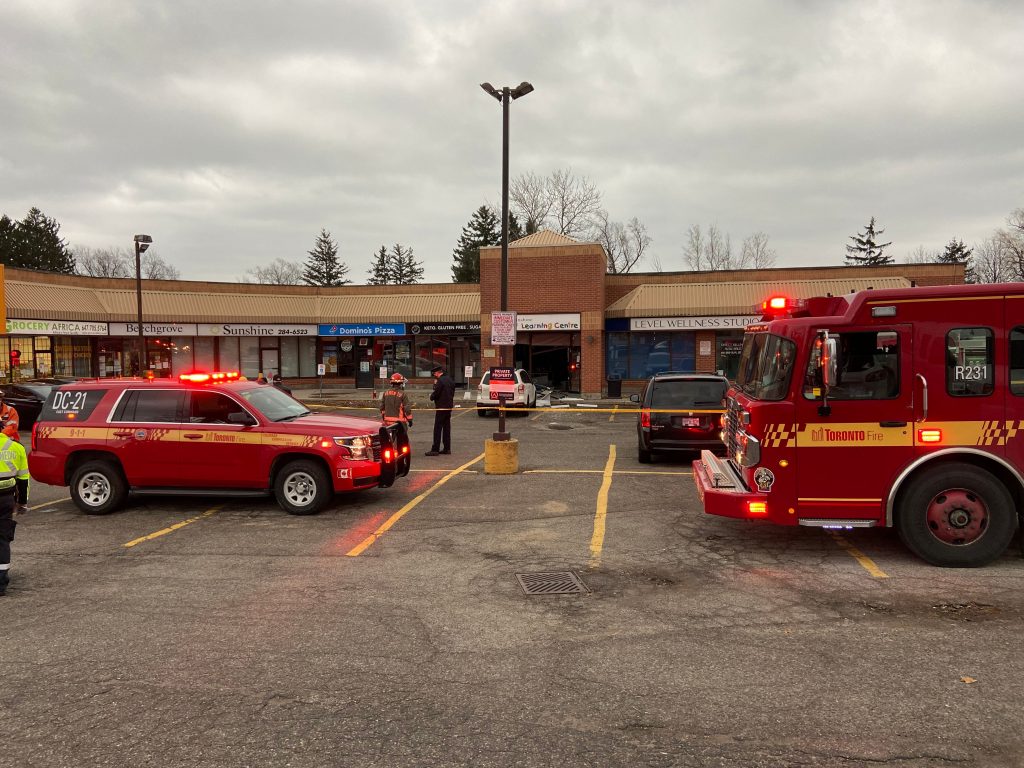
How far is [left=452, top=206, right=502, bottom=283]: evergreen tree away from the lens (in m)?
66.6

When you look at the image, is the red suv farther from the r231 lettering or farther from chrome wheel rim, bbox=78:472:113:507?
the r231 lettering

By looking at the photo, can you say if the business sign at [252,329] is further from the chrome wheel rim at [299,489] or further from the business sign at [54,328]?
the chrome wheel rim at [299,489]

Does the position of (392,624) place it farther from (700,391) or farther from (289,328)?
(289,328)

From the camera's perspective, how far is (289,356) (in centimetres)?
3594

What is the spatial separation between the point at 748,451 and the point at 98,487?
27.0 feet

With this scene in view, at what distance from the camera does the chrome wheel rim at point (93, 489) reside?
9000 mm

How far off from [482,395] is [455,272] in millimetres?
46513

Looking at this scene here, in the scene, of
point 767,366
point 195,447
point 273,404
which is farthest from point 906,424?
point 195,447

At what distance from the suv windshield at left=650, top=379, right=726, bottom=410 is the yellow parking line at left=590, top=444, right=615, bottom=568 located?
151 centimetres

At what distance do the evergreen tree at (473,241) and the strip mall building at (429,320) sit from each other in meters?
31.3

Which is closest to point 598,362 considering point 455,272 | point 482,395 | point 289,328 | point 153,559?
point 482,395

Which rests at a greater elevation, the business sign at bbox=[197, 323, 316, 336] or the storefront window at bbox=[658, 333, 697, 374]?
the business sign at bbox=[197, 323, 316, 336]

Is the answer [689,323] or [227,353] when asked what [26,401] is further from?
[689,323]

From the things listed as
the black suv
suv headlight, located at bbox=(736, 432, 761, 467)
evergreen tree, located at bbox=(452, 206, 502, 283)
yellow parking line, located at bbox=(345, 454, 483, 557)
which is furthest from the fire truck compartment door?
evergreen tree, located at bbox=(452, 206, 502, 283)
